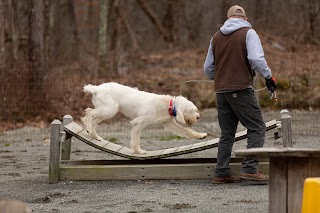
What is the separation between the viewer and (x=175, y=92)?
1972 centimetres

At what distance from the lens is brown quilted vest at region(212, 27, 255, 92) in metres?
8.37

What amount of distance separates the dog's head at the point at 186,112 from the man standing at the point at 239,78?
2.40 feet

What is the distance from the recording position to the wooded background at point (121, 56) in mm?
17375

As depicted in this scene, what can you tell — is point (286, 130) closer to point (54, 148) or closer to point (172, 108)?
point (172, 108)

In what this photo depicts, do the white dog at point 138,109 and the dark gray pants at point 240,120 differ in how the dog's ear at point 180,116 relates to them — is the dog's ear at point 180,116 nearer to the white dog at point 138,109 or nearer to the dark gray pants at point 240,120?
the white dog at point 138,109

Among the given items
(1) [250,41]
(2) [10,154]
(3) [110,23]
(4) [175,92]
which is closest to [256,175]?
(1) [250,41]

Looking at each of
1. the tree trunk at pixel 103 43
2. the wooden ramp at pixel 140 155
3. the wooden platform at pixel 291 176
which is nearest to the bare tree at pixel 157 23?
the tree trunk at pixel 103 43

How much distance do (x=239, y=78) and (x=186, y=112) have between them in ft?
4.09

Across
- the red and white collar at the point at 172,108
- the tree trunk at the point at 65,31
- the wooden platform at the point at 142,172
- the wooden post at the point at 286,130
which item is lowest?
the wooden platform at the point at 142,172

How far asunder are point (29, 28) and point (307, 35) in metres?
9.36

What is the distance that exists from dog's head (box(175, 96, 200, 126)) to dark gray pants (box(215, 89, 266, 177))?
71 cm

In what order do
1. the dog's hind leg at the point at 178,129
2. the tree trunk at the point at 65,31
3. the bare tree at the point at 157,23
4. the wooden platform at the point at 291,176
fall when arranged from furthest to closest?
the tree trunk at the point at 65,31, the bare tree at the point at 157,23, the dog's hind leg at the point at 178,129, the wooden platform at the point at 291,176

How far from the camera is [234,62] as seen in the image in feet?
27.5

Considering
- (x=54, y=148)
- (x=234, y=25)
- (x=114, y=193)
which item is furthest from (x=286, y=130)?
(x=54, y=148)
